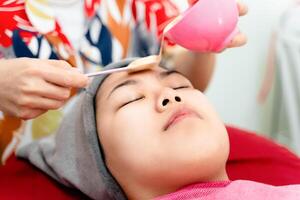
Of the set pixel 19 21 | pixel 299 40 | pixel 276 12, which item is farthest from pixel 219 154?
pixel 276 12

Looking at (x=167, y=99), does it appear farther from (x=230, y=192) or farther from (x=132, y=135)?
(x=230, y=192)

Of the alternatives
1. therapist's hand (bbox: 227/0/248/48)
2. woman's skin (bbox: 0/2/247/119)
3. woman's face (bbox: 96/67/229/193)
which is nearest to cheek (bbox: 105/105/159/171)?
woman's face (bbox: 96/67/229/193)

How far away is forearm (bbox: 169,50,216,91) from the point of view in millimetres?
1254

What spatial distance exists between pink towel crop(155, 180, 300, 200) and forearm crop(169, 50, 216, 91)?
37cm

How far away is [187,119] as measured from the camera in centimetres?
94

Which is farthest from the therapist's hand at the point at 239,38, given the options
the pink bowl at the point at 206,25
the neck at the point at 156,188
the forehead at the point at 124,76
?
the neck at the point at 156,188

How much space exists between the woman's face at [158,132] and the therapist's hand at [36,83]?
11 cm

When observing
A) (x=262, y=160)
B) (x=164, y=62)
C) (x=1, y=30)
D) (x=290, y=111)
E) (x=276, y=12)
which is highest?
(x=1, y=30)

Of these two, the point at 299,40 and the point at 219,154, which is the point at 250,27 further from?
the point at 219,154

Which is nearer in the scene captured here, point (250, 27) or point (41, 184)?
point (41, 184)

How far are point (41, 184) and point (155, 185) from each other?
337 mm

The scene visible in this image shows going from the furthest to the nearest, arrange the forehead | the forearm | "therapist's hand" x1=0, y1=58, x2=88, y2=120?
the forearm < the forehead < "therapist's hand" x1=0, y1=58, x2=88, y2=120

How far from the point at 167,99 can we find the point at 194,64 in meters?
0.30

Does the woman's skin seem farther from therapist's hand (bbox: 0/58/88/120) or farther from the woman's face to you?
the woman's face
